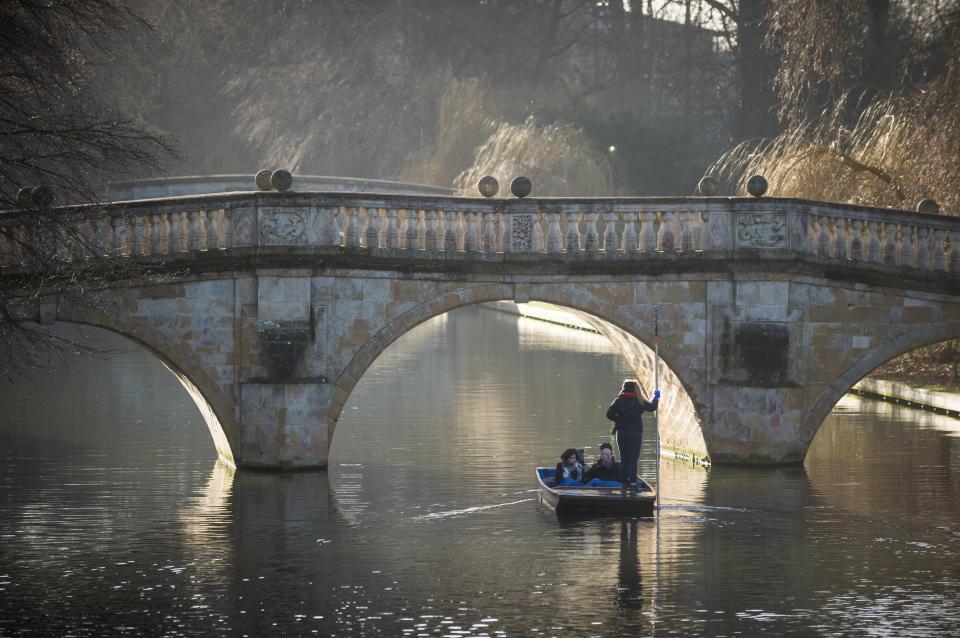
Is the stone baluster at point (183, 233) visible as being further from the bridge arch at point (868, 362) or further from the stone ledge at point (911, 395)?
the stone ledge at point (911, 395)

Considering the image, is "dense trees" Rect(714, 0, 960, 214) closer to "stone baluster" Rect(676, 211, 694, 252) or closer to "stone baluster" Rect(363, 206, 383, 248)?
"stone baluster" Rect(676, 211, 694, 252)

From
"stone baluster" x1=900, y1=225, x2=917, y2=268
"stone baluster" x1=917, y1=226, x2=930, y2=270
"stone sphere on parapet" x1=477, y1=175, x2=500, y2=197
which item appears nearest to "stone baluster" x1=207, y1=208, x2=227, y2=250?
"stone sphere on parapet" x1=477, y1=175, x2=500, y2=197

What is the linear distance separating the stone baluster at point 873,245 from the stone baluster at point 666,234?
111 inches

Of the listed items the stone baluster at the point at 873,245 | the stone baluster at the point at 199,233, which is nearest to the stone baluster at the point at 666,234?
the stone baluster at the point at 873,245

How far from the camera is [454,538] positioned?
1953 cm

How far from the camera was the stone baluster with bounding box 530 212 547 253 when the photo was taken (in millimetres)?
24156

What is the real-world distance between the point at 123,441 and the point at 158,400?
6352mm

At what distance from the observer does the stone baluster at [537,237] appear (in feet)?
79.3

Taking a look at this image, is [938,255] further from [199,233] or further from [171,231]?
[171,231]

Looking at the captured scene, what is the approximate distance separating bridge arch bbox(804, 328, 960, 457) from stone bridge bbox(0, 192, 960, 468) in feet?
0.09

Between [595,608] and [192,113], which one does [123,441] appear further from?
[192,113]

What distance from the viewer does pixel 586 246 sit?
2425 centimetres

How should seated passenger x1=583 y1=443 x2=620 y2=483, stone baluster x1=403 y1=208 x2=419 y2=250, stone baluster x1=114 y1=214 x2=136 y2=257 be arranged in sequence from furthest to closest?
stone baluster x1=403 y1=208 x2=419 y2=250, stone baluster x1=114 y1=214 x2=136 y2=257, seated passenger x1=583 y1=443 x2=620 y2=483

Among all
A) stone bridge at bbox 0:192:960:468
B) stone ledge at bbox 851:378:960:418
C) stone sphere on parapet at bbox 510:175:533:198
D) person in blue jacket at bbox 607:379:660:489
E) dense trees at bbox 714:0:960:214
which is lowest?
person in blue jacket at bbox 607:379:660:489
